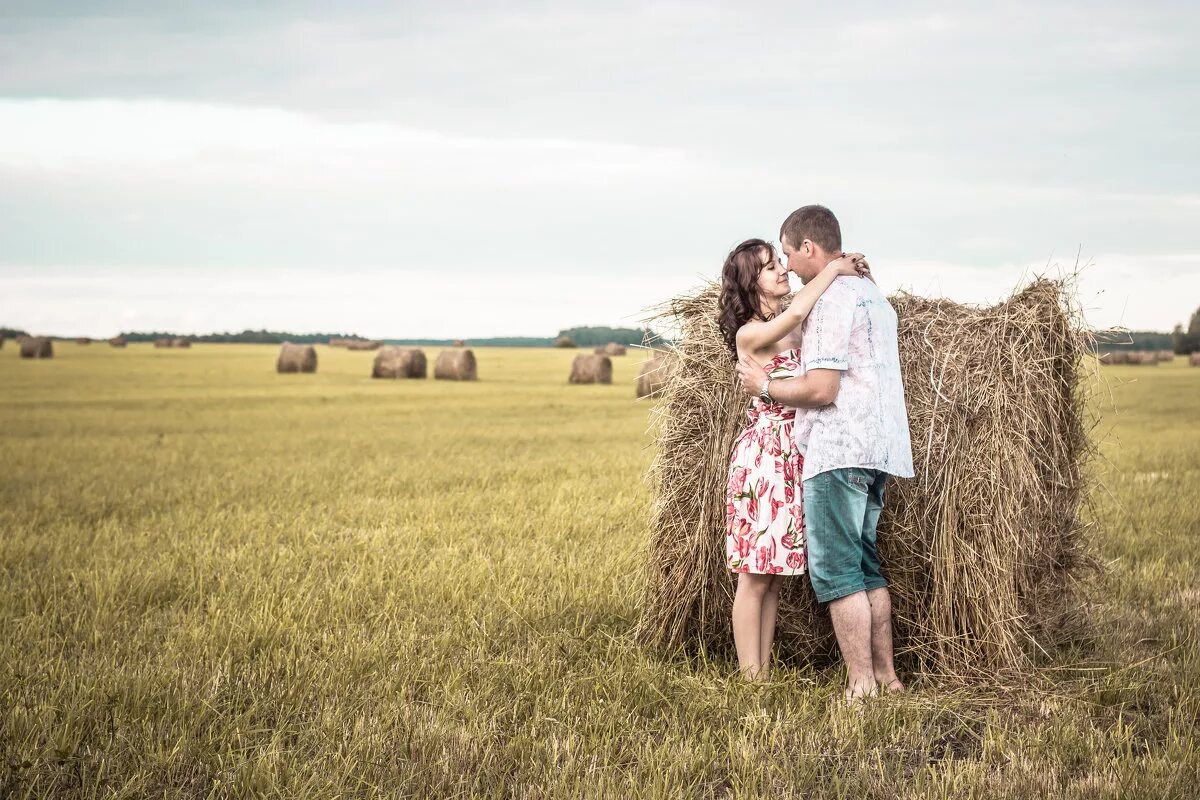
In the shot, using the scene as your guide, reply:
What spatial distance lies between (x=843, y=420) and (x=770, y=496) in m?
0.55

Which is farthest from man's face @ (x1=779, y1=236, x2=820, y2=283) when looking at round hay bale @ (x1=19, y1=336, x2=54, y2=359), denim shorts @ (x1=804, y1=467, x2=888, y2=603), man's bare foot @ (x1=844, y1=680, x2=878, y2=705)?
round hay bale @ (x1=19, y1=336, x2=54, y2=359)

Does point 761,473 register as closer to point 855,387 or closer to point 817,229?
point 855,387

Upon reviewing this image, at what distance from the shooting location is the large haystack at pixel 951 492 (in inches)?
205

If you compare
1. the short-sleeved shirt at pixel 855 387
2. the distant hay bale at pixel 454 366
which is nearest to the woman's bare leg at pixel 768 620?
the short-sleeved shirt at pixel 855 387

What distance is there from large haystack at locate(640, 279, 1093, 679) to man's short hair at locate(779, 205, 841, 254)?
0.91 meters

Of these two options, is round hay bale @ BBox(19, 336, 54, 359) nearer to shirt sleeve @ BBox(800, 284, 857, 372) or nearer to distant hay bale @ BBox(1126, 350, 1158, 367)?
shirt sleeve @ BBox(800, 284, 857, 372)

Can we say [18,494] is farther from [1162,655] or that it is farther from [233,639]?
[1162,655]

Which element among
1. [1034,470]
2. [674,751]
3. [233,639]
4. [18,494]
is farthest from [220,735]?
[18,494]

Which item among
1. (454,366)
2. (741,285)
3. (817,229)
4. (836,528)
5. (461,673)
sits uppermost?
(817,229)

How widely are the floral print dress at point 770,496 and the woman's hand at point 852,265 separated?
1.62 feet

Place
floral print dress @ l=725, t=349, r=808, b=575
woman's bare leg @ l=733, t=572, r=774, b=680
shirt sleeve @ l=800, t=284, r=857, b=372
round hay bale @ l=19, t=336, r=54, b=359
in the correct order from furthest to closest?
round hay bale @ l=19, t=336, r=54, b=359, woman's bare leg @ l=733, t=572, r=774, b=680, floral print dress @ l=725, t=349, r=808, b=575, shirt sleeve @ l=800, t=284, r=857, b=372

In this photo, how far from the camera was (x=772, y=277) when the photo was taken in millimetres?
5094

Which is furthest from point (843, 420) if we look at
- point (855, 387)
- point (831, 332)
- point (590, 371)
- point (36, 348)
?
point (36, 348)

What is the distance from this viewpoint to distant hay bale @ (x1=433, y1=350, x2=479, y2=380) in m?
40.2
